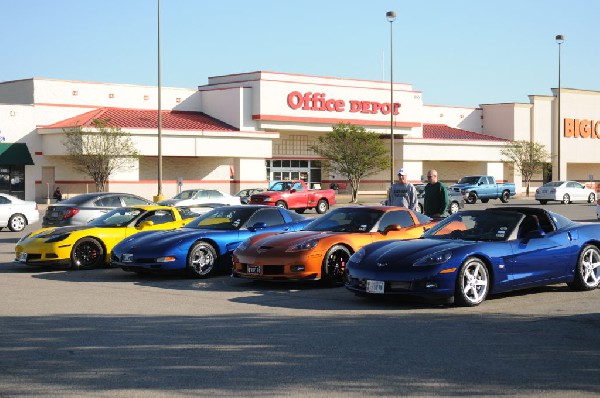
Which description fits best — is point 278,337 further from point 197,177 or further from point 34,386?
point 197,177

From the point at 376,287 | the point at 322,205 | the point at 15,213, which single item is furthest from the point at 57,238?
the point at 322,205

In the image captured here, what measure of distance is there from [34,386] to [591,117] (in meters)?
75.1

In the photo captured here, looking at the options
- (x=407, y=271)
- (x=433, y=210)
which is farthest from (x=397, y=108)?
(x=407, y=271)

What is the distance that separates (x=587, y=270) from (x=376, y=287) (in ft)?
11.1

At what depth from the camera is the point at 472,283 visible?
36.6 ft

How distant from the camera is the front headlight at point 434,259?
11.0m

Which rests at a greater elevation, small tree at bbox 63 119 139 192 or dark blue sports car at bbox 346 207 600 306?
small tree at bbox 63 119 139 192

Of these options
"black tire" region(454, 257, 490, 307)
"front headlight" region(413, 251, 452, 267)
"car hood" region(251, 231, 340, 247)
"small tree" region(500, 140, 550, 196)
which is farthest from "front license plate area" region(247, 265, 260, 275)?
"small tree" region(500, 140, 550, 196)

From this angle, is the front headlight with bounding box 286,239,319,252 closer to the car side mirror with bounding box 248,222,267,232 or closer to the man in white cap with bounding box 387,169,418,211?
the car side mirror with bounding box 248,222,267,232

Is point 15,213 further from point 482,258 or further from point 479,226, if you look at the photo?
point 482,258

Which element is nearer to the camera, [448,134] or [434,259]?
[434,259]

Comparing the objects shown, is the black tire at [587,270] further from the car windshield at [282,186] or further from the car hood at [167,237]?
the car windshield at [282,186]

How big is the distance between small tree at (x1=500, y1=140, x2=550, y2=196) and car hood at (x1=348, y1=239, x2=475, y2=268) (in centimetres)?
5748

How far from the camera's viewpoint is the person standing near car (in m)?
16.3
